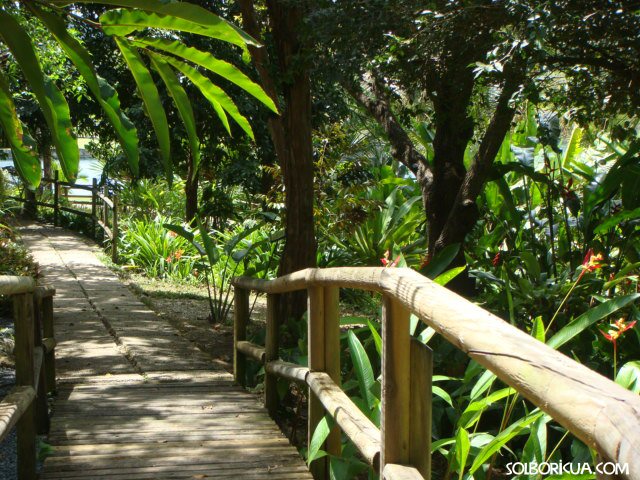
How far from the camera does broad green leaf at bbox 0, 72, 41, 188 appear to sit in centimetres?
185

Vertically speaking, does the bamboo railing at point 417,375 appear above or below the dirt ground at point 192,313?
above

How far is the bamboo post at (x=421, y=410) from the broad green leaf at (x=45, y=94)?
3.32 ft

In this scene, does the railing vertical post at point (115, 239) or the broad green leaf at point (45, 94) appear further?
the railing vertical post at point (115, 239)

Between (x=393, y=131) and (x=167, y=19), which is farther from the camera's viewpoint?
(x=393, y=131)

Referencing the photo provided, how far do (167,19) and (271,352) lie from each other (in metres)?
2.95

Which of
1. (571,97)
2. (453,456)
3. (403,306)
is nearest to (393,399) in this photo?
(403,306)

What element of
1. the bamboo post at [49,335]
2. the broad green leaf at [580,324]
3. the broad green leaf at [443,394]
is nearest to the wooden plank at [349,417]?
the broad green leaf at [443,394]

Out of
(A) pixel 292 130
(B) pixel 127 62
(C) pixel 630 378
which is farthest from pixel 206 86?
(A) pixel 292 130

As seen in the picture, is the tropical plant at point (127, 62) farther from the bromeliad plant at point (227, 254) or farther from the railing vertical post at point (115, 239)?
the railing vertical post at point (115, 239)

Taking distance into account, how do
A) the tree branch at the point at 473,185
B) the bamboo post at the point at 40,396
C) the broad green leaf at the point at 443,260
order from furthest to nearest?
the tree branch at the point at 473,185 → the broad green leaf at the point at 443,260 → the bamboo post at the point at 40,396

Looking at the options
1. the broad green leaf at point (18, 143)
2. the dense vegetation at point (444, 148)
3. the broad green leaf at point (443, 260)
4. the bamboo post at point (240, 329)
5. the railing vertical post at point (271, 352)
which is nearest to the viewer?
the broad green leaf at point (18, 143)

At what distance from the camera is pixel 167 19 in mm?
1864

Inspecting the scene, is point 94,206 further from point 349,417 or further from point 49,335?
point 349,417

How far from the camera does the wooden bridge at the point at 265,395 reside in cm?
127
